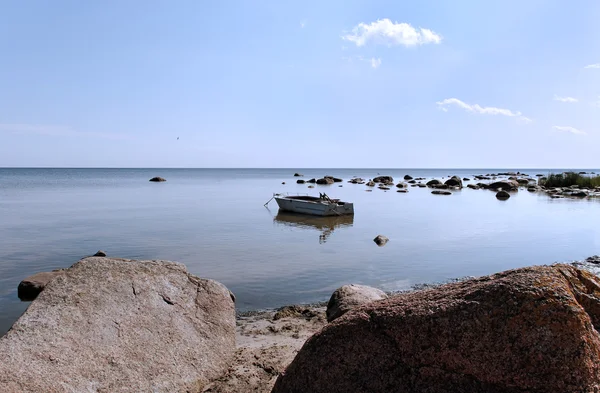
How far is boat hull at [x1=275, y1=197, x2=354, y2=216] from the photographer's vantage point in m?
29.8

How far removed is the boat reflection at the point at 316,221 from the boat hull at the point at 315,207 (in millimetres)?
341

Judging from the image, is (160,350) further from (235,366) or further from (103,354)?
(235,366)

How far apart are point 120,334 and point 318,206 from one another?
83.9 ft

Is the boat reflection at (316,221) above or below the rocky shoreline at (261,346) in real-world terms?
below

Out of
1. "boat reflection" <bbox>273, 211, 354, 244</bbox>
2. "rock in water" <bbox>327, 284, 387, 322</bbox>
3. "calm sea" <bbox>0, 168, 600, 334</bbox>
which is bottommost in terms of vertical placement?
"boat reflection" <bbox>273, 211, 354, 244</bbox>

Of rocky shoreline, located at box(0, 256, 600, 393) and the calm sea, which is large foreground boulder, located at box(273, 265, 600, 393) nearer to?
rocky shoreline, located at box(0, 256, 600, 393)

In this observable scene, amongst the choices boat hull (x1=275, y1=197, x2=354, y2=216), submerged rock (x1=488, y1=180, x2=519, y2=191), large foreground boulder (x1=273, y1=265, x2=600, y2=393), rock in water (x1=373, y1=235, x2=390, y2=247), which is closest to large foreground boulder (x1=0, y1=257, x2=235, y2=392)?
large foreground boulder (x1=273, y1=265, x2=600, y2=393)

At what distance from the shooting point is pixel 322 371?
4.09 meters

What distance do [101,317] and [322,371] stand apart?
115 inches

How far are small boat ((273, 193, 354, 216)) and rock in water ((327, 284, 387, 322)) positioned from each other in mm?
20502

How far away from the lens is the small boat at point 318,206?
97.8ft

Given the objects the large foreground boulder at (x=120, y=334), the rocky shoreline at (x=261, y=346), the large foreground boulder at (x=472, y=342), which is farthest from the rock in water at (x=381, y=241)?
the large foreground boulder at (x=472, y=342)

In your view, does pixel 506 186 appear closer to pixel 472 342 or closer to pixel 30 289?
pixel 30 289

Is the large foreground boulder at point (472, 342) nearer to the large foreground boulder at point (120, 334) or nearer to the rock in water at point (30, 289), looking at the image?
the large foreground boulder at point (120, 334)
